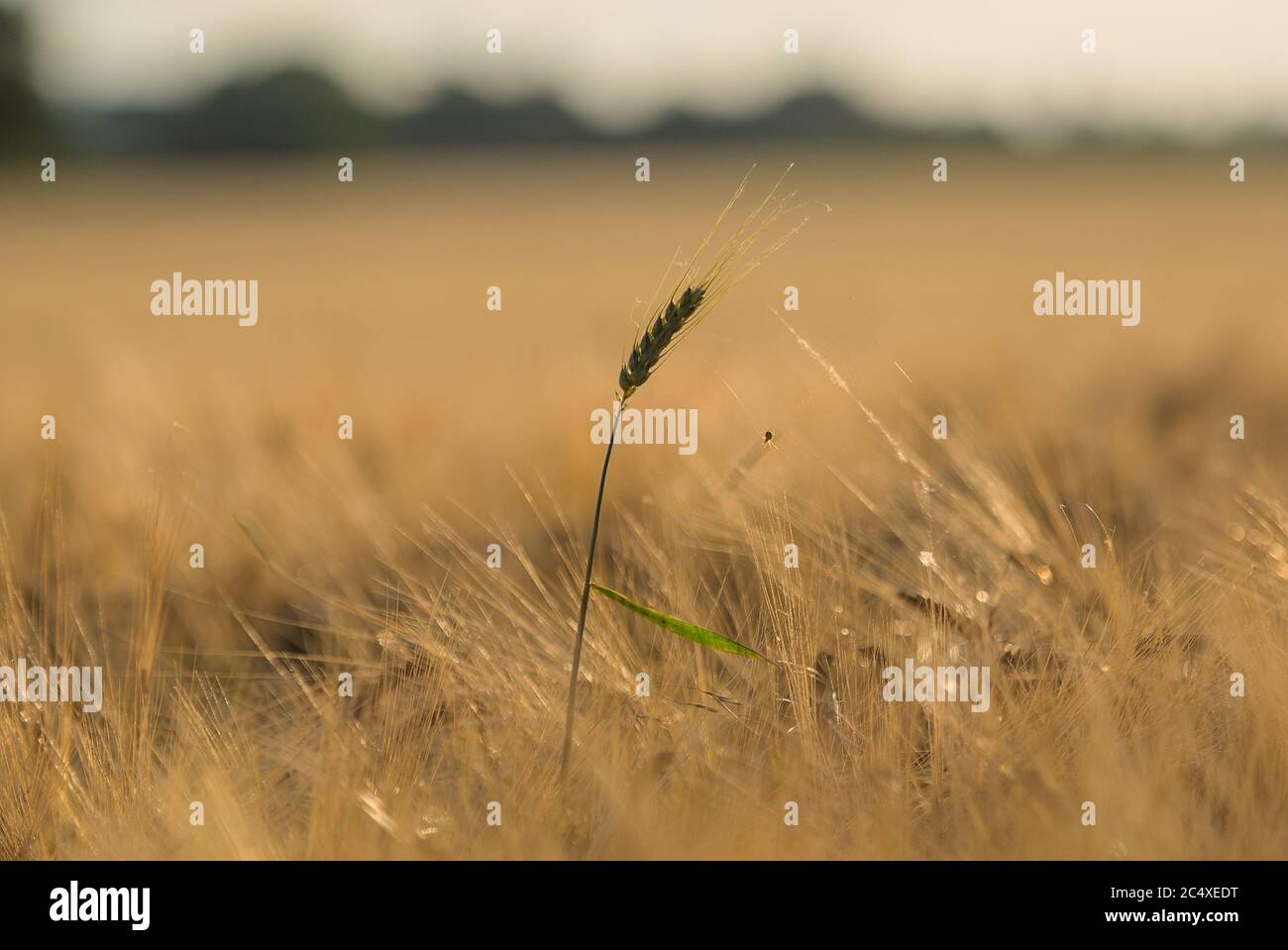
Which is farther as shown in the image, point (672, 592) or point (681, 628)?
point (672, 592)

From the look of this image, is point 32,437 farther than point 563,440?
Yes

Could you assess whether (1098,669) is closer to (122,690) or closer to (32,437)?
(122,690)

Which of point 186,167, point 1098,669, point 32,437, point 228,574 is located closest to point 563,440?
point 228,574
